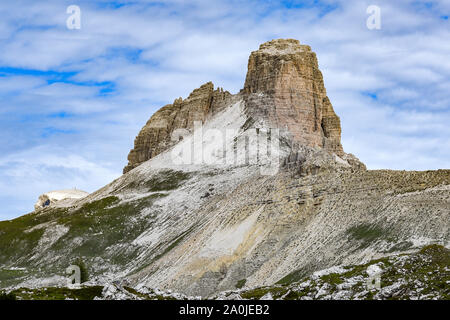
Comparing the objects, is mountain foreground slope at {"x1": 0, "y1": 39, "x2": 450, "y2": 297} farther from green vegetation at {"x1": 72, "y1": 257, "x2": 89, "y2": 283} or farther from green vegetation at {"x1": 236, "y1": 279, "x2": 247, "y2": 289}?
green vegetation at {"x1": 72, "y1": 257, "x2": 89, "y2": 283}

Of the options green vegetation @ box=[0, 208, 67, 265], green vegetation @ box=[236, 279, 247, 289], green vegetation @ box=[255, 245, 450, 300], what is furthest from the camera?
green vegetation @ box=[0, 208, 67, 265]

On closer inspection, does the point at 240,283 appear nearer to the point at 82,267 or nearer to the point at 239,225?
the point at 239,225

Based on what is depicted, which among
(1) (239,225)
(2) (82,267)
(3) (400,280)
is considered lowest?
(3) (400,280)

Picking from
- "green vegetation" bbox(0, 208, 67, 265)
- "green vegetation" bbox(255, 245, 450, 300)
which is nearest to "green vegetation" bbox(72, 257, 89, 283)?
"green vegetation" bbox(0, 208, 67, 265)

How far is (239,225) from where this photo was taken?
139 metres

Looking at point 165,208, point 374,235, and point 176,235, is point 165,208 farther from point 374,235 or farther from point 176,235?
point 374,235

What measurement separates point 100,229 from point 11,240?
24.3 meters

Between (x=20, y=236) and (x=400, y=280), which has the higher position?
(x=20, y=236)

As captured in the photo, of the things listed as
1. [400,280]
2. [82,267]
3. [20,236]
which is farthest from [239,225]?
[400,280]

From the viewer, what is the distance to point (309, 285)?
76188 millimetres

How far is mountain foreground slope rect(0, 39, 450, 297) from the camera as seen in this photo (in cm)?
10950

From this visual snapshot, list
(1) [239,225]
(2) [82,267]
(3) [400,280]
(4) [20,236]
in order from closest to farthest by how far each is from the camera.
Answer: (3) [400,280] < (1) [239,225] < (2) [82,267] < (4) [20,236]

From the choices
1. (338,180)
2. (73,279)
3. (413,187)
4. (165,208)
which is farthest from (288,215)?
(165,208)

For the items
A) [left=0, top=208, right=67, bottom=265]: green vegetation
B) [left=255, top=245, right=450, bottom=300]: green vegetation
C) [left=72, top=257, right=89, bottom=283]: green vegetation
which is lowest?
[left=255, top=245, right=450, bottom=300]: green vegetation
